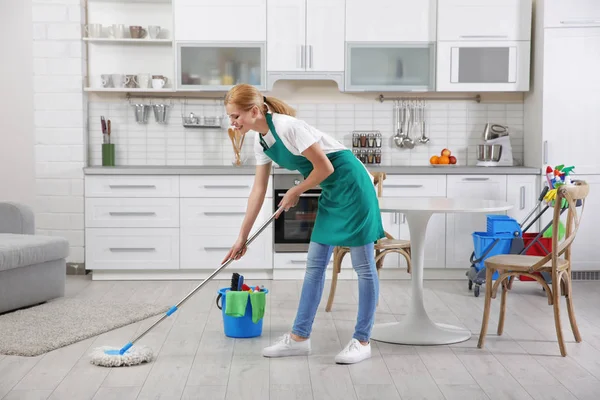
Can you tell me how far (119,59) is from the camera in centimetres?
596

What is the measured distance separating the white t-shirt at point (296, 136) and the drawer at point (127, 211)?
2306mm

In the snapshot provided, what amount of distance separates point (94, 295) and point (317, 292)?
205cm

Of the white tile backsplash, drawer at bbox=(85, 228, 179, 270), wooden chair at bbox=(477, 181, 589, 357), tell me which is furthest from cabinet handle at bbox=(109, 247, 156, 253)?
wooden chair at bbox=(477, 181, 589, 357)

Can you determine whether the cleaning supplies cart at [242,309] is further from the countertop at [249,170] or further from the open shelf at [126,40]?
the open shelf at [126,40]

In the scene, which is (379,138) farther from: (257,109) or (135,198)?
(257,109)

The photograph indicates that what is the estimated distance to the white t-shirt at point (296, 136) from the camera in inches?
125

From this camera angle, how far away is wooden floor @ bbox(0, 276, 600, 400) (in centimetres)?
295

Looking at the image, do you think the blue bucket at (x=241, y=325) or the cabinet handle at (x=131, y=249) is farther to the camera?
the cabinet handle at (x=131, y=249)

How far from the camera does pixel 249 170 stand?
18.0 ft

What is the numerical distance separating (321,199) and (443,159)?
2.67 meters

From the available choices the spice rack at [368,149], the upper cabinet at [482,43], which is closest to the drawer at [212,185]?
the spice rack at [368,149]

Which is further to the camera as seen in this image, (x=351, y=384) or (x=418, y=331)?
(x=418, y=331)

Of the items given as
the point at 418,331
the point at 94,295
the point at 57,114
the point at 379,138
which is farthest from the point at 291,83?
the point at 418,331

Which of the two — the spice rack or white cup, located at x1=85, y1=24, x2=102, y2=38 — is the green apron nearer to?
the spice rack
